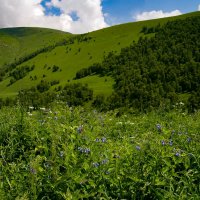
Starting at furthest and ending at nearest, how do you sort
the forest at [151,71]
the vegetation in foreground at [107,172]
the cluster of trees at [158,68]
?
the cluster of trees at [158,68]
the forest at [151,71]
the vegetation in foreground at [107,172]

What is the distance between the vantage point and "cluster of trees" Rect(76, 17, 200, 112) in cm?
13800

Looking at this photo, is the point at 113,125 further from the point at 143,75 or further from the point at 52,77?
the point at 52,77

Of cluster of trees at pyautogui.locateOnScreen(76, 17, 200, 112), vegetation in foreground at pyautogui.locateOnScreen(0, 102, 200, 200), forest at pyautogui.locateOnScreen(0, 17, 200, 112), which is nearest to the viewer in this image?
vegetation in foreground at pyautogui.locateOnScreen(0, 102, 200, 200)

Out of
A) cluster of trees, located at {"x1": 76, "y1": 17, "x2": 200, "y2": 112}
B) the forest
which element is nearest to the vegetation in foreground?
the forest

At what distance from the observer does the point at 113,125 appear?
10.3 meters

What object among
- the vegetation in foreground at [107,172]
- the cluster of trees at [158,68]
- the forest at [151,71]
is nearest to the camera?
the vegetation in foreground at [107,172]

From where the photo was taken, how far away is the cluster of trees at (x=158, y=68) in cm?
13800

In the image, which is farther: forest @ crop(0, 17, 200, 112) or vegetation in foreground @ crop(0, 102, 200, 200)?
forest @ crop(0, 17, 200, 112)

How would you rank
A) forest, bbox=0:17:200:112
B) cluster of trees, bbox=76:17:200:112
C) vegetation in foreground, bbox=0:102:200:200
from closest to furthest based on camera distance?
vegetation in foreground, bbox=0:102:200:200 < forest, bbox=0:17:200:112 < cluster of trees, bbox=76:17:200:112

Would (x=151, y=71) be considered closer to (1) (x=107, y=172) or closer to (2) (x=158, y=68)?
(2) (x=158, y=68)

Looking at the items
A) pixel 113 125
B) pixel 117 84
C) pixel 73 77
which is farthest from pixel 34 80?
pixel 113 125

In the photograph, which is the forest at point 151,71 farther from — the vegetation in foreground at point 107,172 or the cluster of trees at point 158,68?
the vegetation in foreground at point 107,172

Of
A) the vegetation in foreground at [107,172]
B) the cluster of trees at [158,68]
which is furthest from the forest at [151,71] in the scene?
the vegetation in foreground at [107,172]

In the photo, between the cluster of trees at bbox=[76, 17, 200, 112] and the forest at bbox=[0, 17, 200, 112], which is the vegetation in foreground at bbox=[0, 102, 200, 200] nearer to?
the forest at bbox=[0, 17, 200, 112]
